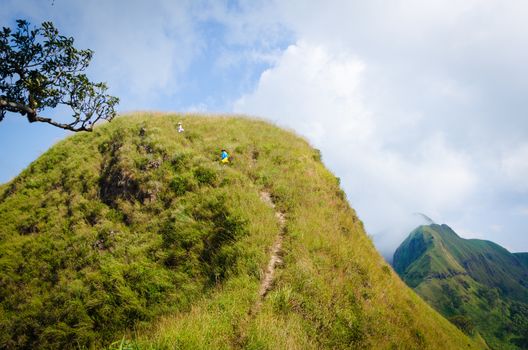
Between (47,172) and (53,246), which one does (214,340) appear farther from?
(47,172)

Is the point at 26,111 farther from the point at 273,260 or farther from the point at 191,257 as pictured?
the point at 273,260

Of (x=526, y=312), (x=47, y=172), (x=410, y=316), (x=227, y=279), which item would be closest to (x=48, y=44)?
(x=227, y=279)

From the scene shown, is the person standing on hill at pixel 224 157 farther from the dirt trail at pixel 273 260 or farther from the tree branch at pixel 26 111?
the tree branch at pixel 26 111

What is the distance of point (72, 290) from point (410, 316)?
14.8 m

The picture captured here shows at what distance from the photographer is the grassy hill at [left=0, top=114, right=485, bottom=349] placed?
28.5ft

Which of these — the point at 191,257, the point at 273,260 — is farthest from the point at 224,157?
the point at 273,260

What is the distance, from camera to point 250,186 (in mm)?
15648

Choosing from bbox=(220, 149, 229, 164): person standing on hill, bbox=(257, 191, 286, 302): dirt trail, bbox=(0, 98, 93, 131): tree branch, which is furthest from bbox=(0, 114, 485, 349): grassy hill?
bbox=(0, 98, 93, 131): tree branch

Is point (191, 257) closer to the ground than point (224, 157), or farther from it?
closer to the ground

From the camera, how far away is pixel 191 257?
12.4m

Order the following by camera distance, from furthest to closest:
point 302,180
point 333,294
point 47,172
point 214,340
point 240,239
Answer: point 47,172, point 302,180, point 240,239, point 333,294, point 214,340

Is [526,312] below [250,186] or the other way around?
below

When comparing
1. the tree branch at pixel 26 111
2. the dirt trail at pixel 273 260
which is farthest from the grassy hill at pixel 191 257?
the tree branch at pixel 26 111

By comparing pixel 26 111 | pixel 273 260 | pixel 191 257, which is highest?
pixel 26 111
